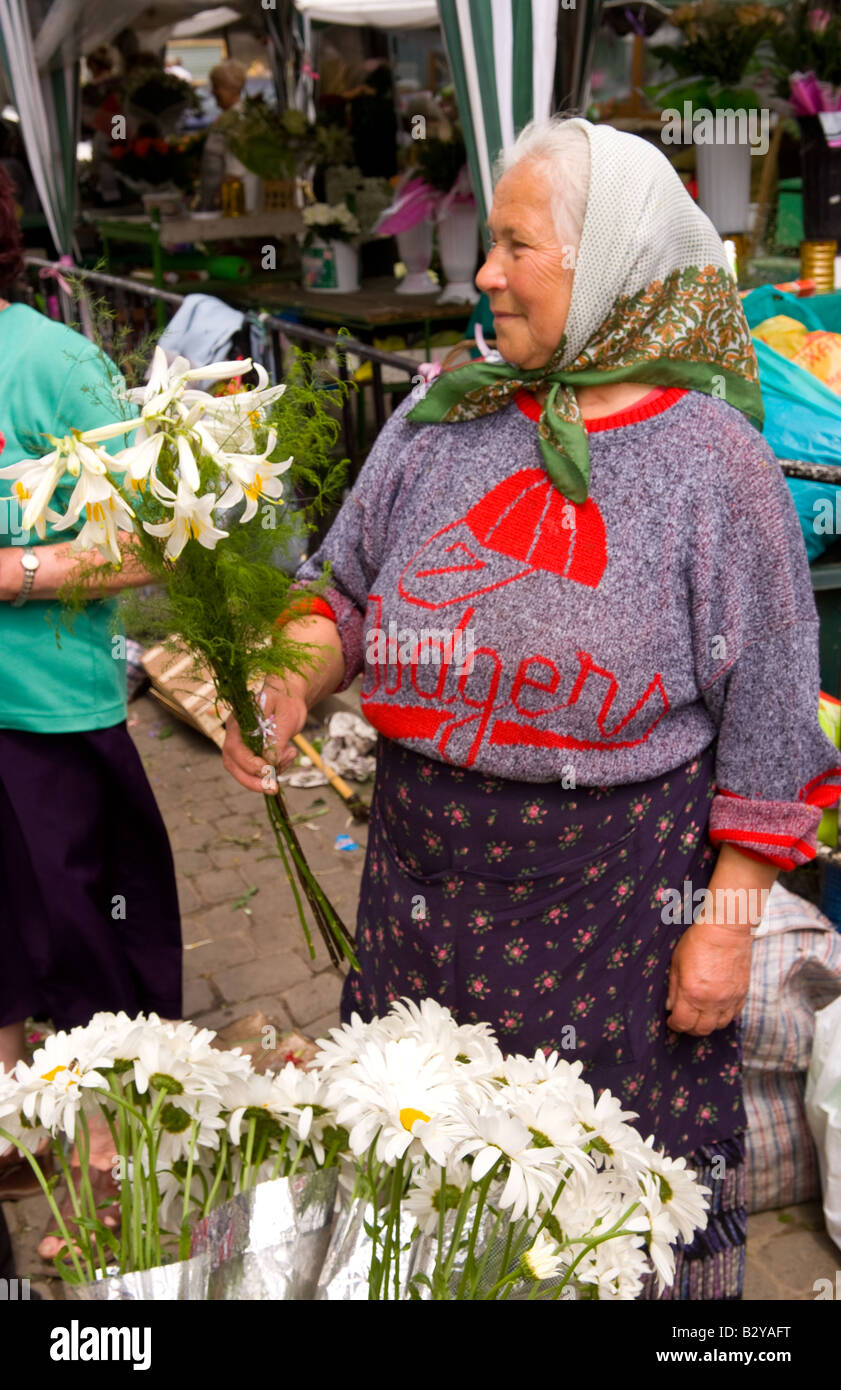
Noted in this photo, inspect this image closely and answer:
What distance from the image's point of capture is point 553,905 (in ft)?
5.97

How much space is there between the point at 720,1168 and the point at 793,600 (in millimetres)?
1055

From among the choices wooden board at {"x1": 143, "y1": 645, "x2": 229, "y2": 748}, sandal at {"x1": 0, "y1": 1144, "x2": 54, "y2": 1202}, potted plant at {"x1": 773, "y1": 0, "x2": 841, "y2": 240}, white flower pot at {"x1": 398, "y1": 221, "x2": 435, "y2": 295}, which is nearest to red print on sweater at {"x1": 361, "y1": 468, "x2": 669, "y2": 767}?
sandal at {"x1": 0, "y1": 1144, "x2": 54, "y2": 1202}

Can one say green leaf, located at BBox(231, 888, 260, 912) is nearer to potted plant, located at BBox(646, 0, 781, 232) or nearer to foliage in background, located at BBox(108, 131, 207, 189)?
potted plant, located at BBox(646, 0, 781, 232)

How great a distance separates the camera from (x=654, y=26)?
11094 millimetres

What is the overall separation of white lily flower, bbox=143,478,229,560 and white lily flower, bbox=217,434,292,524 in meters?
0.03

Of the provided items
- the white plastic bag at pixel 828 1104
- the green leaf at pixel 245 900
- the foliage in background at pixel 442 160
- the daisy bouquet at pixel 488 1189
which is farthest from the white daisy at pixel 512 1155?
the foliage in background at pixel 442 160

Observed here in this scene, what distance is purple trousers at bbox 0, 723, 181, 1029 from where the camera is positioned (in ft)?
8.29

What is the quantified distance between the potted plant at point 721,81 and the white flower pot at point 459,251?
4.87ft

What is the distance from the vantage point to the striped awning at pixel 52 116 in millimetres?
7719

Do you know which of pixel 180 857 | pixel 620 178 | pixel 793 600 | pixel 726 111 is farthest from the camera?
pixel 726 111

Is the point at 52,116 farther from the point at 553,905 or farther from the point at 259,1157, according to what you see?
the point at 259,1157

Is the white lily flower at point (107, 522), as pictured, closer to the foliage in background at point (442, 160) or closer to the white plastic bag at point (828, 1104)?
the white plastic bag at point (828, 1104)
